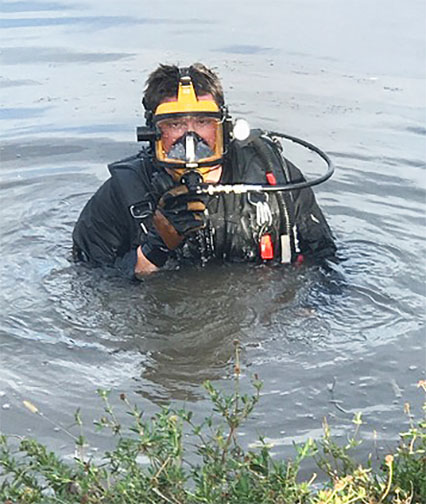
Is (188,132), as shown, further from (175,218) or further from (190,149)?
(175,218)

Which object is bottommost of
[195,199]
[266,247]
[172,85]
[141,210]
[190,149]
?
[266,247]

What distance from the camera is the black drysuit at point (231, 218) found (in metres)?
5.09

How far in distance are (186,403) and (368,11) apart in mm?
8795

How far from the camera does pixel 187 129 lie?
4895 millimetres

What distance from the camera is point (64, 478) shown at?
8.10 feet

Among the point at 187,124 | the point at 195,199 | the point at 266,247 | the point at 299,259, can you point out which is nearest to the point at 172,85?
the point at 187,124

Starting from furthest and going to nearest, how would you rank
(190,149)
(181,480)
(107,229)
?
(107,229) < (190,149) < (181,480)

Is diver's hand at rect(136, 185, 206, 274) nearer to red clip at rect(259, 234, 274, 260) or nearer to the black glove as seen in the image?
the black glove

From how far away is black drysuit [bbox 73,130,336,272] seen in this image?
509 cm

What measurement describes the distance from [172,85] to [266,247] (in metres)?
0.99

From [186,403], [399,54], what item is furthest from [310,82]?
[186,403]

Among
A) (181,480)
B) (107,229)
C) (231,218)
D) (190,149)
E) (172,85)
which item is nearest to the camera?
(181,480)

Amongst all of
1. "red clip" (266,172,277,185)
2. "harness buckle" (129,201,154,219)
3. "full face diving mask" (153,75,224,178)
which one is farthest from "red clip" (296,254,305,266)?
"harness buckle" (129,201,154,219)

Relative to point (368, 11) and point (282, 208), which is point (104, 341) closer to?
point (282, 208)
